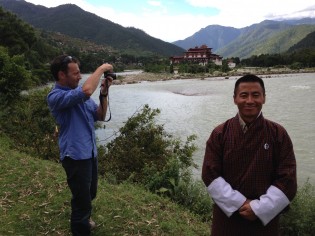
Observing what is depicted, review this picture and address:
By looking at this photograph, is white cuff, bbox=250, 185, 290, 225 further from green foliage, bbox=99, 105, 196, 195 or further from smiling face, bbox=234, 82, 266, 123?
green foliage, bbox=99, 105, 196, 195

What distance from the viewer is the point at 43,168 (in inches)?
229

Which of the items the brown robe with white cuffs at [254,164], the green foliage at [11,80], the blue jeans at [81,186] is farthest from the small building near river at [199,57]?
the brown robe with white cuffs at [254,164]

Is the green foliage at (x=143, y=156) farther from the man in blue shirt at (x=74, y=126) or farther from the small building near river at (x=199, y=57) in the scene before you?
the small building near river at (x=199, y=57)

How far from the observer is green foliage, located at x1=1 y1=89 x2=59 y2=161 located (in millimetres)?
8312

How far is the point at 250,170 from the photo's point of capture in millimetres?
2318

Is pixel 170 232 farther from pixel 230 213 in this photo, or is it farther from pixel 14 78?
pixel 14 78

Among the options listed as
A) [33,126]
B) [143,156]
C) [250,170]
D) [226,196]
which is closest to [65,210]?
[226,196]

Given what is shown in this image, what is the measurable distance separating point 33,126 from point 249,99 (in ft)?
28.2

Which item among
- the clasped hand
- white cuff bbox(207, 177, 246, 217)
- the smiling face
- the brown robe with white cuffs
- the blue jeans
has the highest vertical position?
the smiling face

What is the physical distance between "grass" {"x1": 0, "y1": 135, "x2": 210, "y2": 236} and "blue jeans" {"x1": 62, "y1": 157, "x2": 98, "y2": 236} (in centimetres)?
40

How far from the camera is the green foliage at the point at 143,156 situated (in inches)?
269

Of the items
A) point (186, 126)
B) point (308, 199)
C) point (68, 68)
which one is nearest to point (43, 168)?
point (68, 68)

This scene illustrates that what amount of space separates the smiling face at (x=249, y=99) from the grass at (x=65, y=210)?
2132 millimetres

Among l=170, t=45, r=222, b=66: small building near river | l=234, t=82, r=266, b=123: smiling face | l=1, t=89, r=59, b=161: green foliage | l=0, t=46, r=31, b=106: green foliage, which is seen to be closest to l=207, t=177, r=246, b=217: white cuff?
l=234, t=82, r=266, b=123: smiling face
